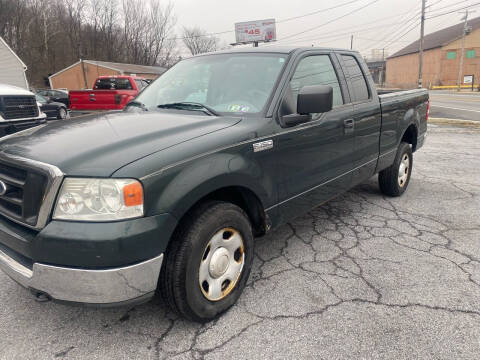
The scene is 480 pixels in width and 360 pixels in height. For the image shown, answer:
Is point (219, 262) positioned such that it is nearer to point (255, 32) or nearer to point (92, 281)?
point (92, 281)

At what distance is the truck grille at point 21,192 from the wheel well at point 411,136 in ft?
15.0

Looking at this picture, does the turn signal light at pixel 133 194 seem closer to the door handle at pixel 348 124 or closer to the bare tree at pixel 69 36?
the door handle at pixel 348 124

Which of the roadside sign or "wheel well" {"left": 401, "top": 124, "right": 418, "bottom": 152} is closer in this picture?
"wheel well" {"left": 401, "top": 124, "right": 418, "bottom": 152}

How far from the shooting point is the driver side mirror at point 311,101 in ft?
8.52

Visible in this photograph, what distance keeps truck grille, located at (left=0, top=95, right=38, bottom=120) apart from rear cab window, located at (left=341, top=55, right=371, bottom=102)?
216 inches

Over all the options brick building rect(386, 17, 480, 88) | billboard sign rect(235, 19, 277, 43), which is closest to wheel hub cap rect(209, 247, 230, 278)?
billboard sign rect(235, 19, 277, 43)

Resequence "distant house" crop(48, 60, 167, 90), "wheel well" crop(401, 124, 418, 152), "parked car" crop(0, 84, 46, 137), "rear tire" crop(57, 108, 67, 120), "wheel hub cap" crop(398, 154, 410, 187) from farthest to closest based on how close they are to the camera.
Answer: "distant house" crop(48, 60, 167, 90) < "rear tire" crop(57, 108, 67, 120) < "parked car" crop(0, 84, 46, 137) < "wheel well" crop(401, 124, 418, 152) < "wheel hub cap" crop(398, 154, 410, 187)

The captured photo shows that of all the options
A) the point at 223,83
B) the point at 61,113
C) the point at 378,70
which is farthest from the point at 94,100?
the point at 378,70

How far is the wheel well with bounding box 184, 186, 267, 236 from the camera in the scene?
2.45 m

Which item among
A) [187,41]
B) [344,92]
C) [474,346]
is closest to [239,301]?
[474,346]

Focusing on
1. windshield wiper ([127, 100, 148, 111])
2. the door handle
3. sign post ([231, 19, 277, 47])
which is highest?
sign post ([231, 19, 277, 47])

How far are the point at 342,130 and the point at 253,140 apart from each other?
131cm

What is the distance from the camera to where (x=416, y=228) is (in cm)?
387

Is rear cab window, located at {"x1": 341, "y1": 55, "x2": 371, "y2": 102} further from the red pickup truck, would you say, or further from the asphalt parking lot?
the asphalt parking lot
